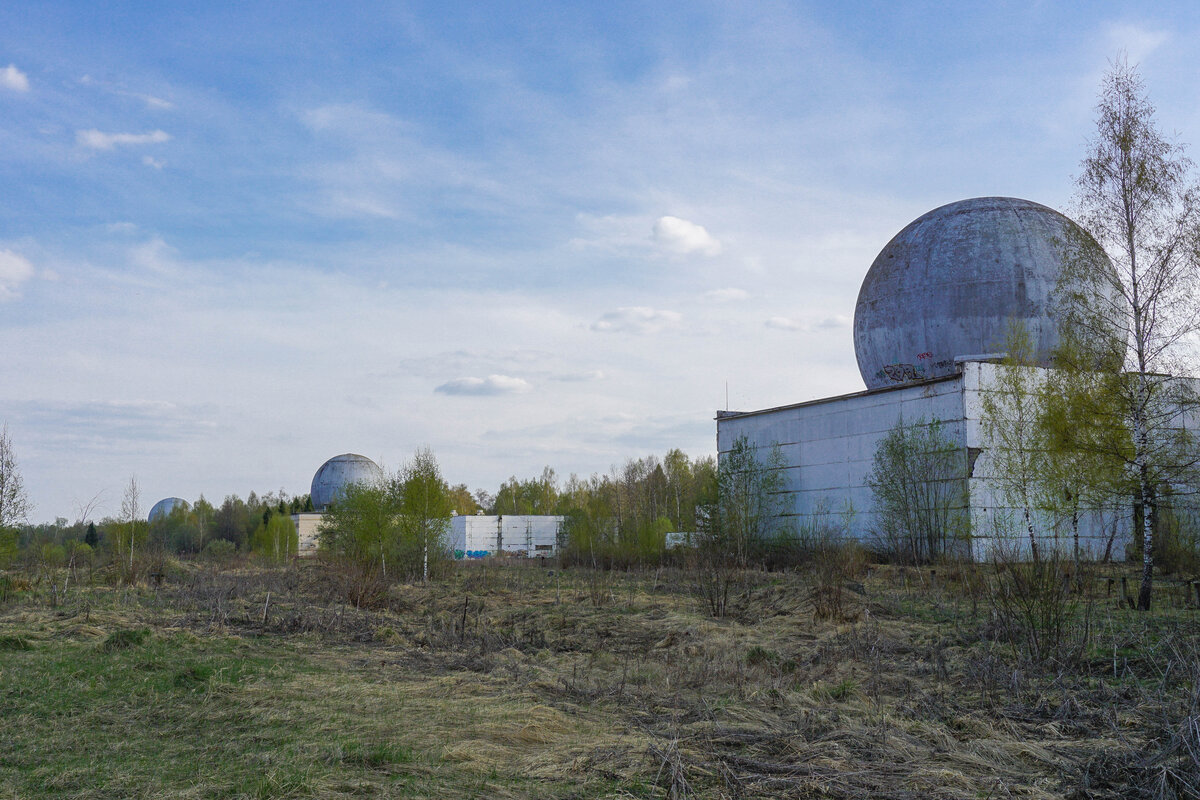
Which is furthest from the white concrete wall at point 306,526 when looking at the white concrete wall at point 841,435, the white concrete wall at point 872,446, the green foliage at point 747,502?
the white concrete wall at point 841,435

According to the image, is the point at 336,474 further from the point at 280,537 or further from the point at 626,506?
the point at 626,506

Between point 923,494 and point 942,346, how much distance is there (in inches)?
189

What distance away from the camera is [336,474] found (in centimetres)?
6284

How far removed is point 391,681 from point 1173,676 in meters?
7.60

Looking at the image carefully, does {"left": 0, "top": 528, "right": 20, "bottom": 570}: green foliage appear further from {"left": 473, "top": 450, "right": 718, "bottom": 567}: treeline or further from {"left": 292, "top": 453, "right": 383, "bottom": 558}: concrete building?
{"left": 292, "top": 453, "right": 383, "bottom": 558}: concrete building

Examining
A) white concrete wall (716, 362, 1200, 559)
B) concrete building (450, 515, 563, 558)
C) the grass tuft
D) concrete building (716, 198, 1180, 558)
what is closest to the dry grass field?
the grass tuft

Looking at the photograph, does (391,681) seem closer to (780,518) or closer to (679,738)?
(679,738)

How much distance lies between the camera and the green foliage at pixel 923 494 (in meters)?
24.5

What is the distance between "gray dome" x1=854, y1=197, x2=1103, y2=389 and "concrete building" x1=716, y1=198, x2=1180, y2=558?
3 cm

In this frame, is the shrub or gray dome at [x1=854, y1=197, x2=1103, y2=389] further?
gray dome at [x1=854, y1=197, x2=1103, y2=389]

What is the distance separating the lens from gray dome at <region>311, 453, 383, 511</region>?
2451 inches

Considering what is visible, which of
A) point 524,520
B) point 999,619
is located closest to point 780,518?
point 999,619

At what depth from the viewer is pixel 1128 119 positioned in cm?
1688

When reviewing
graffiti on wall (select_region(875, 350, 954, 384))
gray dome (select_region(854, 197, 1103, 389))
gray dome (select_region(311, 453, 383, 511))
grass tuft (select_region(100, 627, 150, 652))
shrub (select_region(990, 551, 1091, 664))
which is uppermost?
gray dome (select_region(854, 197, 1103, 389))
